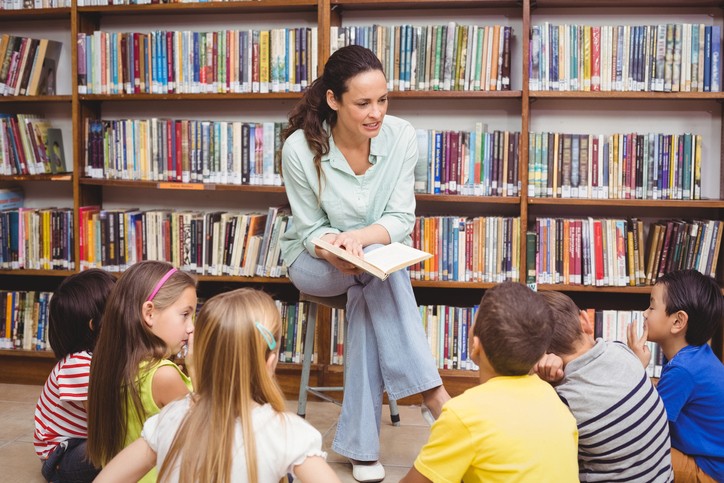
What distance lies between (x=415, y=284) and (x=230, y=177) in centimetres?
87

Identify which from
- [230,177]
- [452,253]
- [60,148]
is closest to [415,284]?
[452,253]

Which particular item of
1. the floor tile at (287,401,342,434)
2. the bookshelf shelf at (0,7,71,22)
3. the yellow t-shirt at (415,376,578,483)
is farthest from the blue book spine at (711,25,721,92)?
the bookshelf shelf at (0,7,71,22)

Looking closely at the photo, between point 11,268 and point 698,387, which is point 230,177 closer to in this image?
point 11,268

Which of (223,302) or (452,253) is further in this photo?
(452,253)

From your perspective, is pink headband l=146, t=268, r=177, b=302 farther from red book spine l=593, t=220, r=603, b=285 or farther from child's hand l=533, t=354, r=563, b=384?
A: red book spine l=593, t=220, r=603, b=285

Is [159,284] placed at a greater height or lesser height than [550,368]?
greater

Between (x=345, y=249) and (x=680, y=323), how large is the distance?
95 centimetres

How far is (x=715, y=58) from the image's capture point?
304cm

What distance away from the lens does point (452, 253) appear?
3.20 m

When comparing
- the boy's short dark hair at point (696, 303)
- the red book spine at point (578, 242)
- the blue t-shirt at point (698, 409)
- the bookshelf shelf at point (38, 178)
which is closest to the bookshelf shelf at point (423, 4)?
the red book spine at point (578, 242)

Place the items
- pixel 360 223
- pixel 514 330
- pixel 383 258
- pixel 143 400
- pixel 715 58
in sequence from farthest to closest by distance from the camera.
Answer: pixel 715 58 → pixel 360 223 → pixel 383 258 → pixel 143 400 → pixel 514 330

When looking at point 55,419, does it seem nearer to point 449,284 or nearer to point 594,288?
point 449,284

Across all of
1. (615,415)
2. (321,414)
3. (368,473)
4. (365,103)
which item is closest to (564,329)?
(615,415)

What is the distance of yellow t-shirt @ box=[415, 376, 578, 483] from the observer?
1436 millimetres
